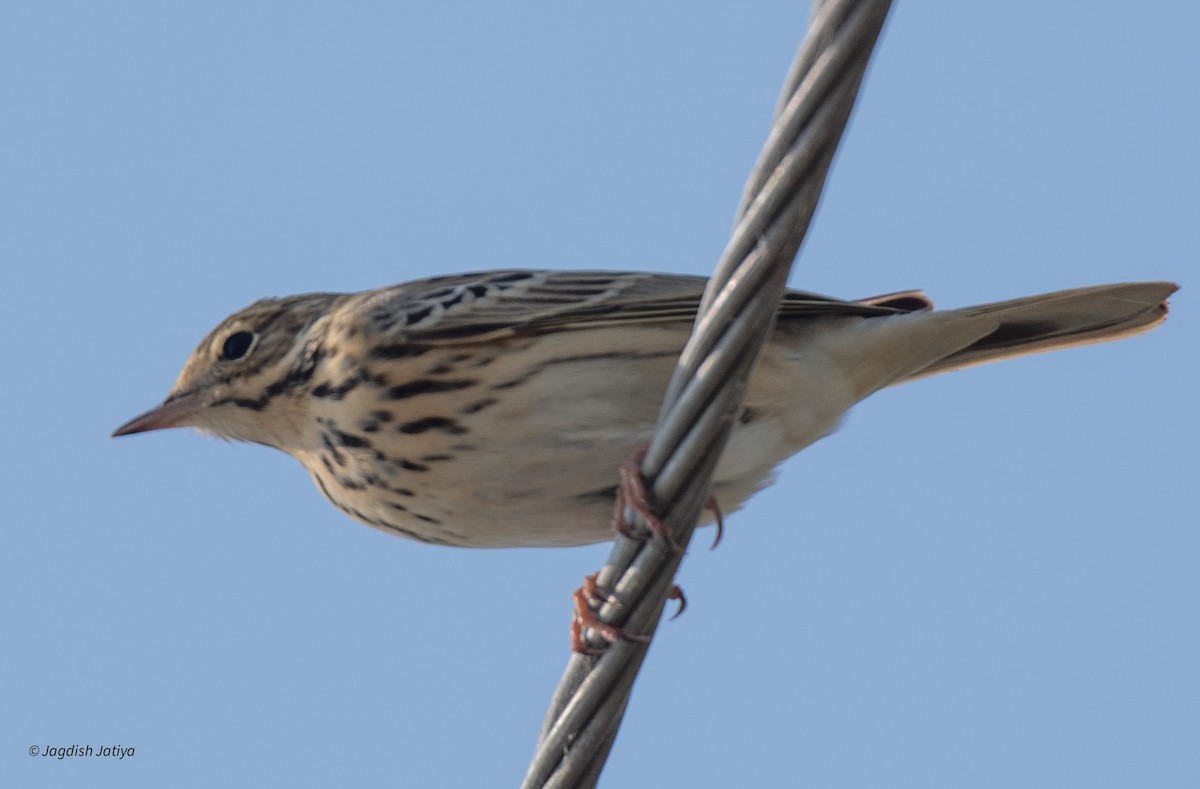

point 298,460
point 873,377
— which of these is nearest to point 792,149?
point 873,377

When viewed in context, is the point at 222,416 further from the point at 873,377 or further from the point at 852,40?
the point at 852,40

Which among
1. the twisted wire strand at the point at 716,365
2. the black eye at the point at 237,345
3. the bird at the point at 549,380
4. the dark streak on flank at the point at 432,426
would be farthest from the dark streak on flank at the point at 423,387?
the twisted wire strand at the point at 716,365

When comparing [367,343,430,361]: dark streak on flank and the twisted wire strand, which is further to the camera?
[367,343,430,361]: dark streak on flank

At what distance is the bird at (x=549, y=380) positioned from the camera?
18.3ft

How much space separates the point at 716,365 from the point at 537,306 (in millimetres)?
2657

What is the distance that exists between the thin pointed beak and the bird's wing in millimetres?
874

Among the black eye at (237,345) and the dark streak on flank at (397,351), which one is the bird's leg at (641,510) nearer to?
the dark streak on flank at (397,351)

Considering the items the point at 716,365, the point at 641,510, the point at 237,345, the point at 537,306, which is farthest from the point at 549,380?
the point at 716,365


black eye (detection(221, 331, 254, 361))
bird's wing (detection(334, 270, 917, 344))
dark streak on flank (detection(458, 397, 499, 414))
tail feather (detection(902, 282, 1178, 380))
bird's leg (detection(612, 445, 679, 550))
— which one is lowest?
bird's leg (detection(612, 445, 679, 550))

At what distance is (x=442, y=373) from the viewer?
227 inches

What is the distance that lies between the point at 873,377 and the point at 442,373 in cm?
177

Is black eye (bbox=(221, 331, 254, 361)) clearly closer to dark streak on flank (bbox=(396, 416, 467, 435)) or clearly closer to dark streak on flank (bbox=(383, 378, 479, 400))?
dark streak on flank (bbox=(383, 378, 479, 400))

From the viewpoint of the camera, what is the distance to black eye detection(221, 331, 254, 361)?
6754 millimetres

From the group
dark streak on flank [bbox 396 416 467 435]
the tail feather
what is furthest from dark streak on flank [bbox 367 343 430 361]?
the tail feather
